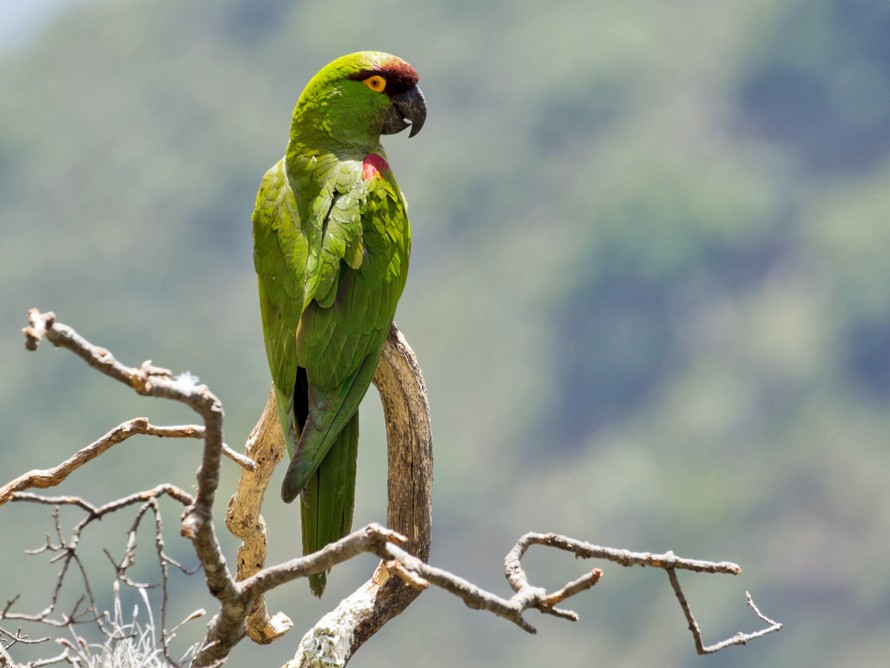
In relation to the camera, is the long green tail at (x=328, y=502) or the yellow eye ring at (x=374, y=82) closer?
the long green tail at (x=328, y=502)

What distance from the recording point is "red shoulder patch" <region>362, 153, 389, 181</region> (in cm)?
390

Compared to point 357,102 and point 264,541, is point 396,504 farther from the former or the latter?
point 357,102

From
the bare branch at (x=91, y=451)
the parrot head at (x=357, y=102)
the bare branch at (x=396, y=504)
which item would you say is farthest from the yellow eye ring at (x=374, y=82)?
the bare branch at (x=91, y=451)

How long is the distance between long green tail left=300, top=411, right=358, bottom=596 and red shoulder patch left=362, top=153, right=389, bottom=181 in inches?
34.8

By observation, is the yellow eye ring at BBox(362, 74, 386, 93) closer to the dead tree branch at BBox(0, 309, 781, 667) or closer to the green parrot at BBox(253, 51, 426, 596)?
the green parrot at BBox(253, 51, 426, 596)

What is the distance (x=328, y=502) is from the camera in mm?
3504

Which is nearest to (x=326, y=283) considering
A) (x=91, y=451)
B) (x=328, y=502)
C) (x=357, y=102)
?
(x=328, y=502)

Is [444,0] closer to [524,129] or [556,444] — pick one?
[524,129]

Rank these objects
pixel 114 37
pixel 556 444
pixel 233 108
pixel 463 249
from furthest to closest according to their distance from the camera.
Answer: pixel 114 37 → pixel 233 108 → pixel 463 249 → pixel 556 444

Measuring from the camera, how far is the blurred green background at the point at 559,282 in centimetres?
6894

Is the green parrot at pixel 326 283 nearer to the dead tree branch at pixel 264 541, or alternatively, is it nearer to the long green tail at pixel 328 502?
the long green tail at pixel 328 502

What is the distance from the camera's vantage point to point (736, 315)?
269 feet

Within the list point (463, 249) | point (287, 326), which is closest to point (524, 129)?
point (463, 249)

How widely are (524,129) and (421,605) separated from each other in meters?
37.0
